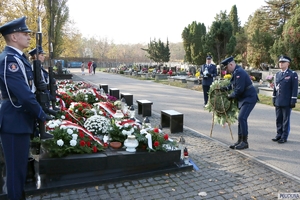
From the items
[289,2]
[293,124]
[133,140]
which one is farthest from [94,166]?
[289,2]

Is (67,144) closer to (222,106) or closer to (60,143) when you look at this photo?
(60,143)

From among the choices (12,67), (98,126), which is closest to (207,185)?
(98,126)

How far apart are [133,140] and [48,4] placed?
23.7 metres

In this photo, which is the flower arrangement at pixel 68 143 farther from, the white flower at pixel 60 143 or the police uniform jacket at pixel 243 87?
the police uniform jacket at pixel 243 87

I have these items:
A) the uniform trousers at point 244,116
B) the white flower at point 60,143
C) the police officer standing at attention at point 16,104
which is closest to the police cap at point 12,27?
the police officer standing at attention at point 16,104

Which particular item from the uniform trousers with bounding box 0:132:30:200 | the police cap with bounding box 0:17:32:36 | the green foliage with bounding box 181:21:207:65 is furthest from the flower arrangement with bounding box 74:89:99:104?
the green foliage with bounding box 181:21:207:65

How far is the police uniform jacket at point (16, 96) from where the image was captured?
2846mm

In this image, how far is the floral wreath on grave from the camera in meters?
6.32

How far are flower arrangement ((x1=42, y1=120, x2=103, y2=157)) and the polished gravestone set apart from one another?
10cm

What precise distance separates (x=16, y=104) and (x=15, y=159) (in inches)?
26.5

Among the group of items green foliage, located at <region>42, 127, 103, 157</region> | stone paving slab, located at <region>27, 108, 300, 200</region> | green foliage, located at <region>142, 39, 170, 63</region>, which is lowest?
stone paving slab, located at <region>27, 108, 300, 200</region>

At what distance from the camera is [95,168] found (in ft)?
13.3

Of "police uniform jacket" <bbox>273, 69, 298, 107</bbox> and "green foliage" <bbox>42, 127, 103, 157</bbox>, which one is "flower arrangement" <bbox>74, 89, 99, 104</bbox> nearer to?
"green foliage" <bbox>42, 127, 103, 157</bbox>

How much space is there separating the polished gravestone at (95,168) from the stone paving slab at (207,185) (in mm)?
88
